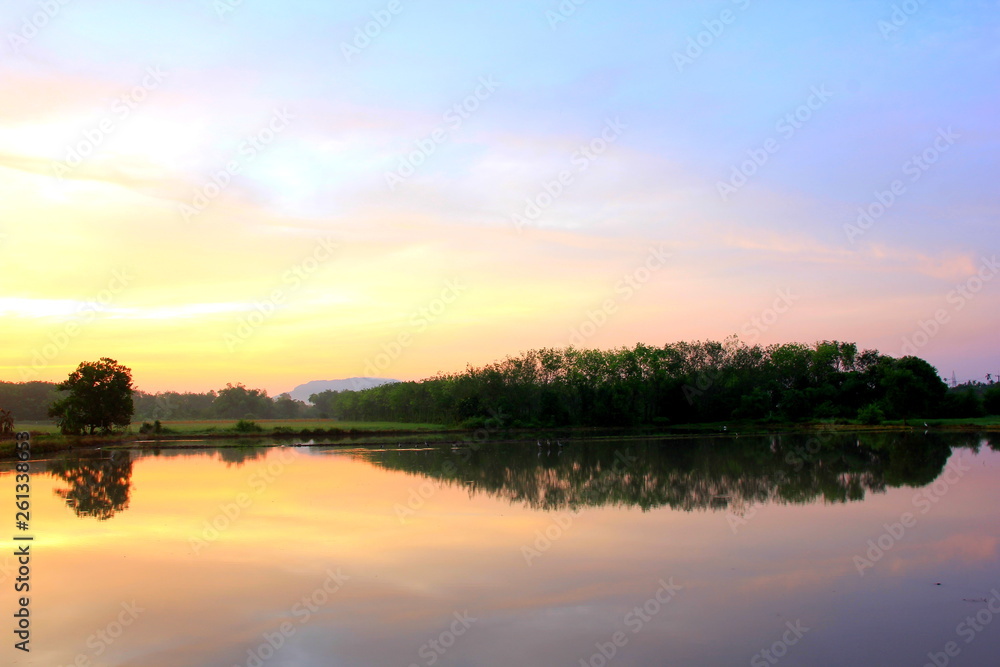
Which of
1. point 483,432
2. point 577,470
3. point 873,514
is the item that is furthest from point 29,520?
point 483,432

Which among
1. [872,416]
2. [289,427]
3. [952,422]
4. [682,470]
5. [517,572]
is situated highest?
[872,416]

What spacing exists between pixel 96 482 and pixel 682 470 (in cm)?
2075

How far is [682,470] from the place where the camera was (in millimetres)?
26938

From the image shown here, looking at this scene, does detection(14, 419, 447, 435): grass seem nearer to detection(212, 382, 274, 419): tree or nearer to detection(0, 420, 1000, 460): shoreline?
detection(0, 420, 1000, 460): shoreline

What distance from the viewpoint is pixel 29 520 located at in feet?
55.3

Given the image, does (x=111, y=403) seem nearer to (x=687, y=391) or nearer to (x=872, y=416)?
(x=687, y=391)

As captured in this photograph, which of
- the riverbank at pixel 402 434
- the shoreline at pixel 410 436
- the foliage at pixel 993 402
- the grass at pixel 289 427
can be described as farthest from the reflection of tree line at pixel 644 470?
the foliage at pixel 993 402

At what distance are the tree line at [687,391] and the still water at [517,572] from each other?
4423cm

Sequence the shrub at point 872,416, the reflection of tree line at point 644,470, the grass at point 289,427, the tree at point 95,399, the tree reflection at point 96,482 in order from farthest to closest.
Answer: the shrub at point 872,416 → the grass at point 289,427 → the tree at point 95,399 → the reflection of tree line at point 644,470 → the tree reflection at point 96,482

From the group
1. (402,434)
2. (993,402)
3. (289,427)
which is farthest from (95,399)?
(993,402)

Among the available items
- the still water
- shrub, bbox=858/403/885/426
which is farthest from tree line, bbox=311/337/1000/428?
the still water

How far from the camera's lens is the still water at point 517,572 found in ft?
27.0

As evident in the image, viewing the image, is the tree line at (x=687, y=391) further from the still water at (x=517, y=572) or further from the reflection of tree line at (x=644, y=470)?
the still water at (x=517, y=572)

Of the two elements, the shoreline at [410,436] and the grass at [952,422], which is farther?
the grass at [952,422]
